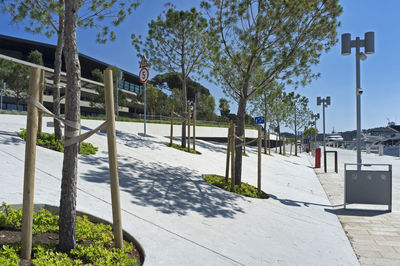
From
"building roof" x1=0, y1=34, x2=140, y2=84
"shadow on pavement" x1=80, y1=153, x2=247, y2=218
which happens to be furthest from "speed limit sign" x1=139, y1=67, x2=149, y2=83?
"building roof" x1=0, y1=34, x2=140, y2=84

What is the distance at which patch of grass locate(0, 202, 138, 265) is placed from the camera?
8.63ft

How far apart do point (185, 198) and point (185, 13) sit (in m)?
10.5

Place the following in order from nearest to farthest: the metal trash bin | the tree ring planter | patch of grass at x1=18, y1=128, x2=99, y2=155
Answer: the tree ring planter → the metal trash bin → patch of grass at x1=18, y1=128, x2=99, y2=155

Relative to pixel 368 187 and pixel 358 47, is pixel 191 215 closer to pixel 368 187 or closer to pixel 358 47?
pixel 368 187

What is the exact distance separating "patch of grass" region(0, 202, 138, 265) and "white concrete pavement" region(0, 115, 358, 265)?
337 mm

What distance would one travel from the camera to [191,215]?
16.0 ft

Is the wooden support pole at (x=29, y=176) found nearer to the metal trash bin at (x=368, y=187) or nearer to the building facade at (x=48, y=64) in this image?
the metal trash bin at (x=368, y=187)

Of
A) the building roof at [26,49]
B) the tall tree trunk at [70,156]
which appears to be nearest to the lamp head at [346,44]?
the tall tree trunk at [70,156]

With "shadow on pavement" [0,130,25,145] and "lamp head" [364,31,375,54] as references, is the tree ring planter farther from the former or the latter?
"lamp head" [364,31,375,54]

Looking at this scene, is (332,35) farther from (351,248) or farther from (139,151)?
(139,151)

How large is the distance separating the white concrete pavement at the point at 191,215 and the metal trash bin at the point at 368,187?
0.79 m

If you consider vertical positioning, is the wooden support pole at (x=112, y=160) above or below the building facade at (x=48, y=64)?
below

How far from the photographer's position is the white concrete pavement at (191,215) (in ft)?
12.3

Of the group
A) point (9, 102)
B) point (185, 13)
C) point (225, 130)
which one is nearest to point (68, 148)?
point (185, 13)
